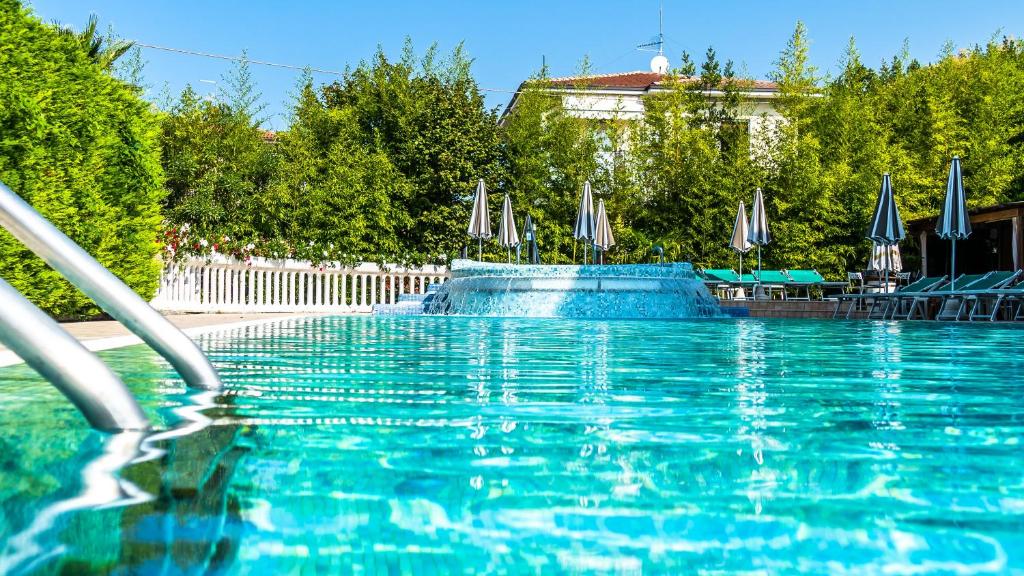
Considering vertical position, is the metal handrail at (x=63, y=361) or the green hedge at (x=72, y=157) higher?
the green hedge at (x=72, y=157)

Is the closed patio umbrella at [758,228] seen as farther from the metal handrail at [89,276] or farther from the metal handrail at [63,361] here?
the metal handrail at [63,361]

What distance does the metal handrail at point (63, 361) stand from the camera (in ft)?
4.53

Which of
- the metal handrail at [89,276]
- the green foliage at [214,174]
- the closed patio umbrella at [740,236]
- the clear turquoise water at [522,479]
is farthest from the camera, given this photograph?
the green foliage at [214,174]

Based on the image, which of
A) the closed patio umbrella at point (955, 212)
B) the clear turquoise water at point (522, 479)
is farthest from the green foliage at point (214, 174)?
the clear turquoise water at point (522, 479)

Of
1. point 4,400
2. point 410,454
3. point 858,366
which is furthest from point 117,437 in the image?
point 858,366

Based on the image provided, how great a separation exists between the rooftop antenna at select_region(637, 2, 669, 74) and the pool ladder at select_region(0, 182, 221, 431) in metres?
31.2

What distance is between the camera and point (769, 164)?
67.8 ft

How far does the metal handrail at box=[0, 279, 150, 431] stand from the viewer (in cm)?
138

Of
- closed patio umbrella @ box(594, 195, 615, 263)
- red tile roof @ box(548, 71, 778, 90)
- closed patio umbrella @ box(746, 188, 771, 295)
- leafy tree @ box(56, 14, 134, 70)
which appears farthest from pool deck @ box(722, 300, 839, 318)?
leafy tree @ box(56, 14, 134, 70)

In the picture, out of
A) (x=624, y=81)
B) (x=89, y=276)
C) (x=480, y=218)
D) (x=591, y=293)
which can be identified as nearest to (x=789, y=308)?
(x=591, y=293)

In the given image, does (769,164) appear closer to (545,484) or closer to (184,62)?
(184,62)

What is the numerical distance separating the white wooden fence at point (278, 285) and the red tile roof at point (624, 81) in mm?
7633

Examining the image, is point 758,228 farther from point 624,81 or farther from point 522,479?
point 624,81

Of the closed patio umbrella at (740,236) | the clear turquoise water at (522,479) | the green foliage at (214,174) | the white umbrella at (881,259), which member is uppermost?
the green foliage at (214,174)
